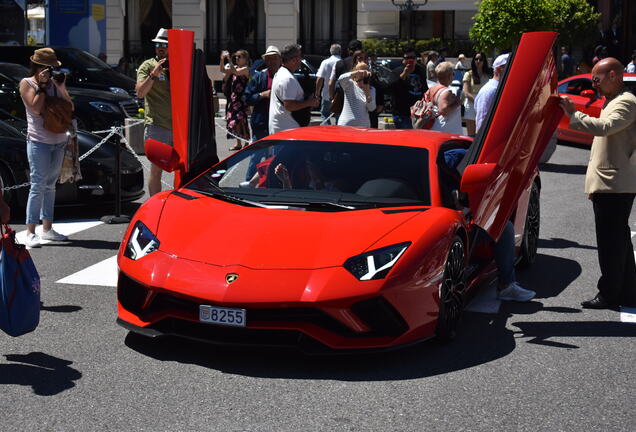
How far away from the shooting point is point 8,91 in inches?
655

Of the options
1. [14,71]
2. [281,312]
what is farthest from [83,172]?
[14,71]

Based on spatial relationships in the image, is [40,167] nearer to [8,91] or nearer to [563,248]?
[563,248]

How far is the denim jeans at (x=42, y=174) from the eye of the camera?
31.5 ft

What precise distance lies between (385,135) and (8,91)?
34.5 feet

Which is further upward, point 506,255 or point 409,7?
point 409,7

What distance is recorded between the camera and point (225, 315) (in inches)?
229

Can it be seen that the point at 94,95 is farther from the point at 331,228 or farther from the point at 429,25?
the point at 429,25

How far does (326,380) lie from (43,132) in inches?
189

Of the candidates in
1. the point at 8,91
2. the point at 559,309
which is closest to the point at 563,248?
the point at 559,309

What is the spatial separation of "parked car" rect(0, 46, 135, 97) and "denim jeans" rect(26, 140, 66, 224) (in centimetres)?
1385

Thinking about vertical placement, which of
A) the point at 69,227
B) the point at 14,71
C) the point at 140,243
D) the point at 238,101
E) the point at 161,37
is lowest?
the point at 69,227

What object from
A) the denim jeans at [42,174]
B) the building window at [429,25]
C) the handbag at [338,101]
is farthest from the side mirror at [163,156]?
the building window at [429,25]

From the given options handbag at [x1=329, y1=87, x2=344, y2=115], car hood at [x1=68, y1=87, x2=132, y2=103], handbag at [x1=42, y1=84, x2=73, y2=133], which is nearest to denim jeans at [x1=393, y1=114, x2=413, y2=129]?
handbag at [x1=329, y1=87, x2=344, y2=115]

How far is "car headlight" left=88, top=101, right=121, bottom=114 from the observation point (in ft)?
60.9
